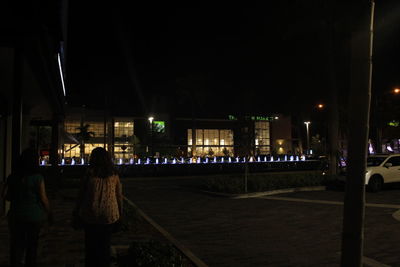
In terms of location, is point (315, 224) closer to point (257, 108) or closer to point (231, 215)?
point (231, 215)

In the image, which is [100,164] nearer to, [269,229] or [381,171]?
[269,229]

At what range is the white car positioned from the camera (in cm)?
1606

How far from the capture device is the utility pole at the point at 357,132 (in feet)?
12.3

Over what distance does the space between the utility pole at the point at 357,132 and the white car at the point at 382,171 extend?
13.2 meters

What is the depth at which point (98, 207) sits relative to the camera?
4.46 metres

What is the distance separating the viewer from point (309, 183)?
1781 centimetres

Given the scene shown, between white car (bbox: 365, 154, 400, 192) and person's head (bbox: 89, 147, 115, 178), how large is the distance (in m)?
13.8

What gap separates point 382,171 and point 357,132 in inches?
553

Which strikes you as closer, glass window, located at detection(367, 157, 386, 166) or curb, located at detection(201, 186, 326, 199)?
curb, located at detection(201, 186, 326, 199)

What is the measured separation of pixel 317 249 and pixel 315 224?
237 cm

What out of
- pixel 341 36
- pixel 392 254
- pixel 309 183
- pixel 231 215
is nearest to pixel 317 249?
pixel 392 254

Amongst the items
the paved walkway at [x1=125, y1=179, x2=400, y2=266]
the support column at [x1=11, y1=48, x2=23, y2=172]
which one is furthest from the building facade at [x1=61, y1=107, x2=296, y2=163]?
the support column at [x1=11, y1=48, x2=23, y2=172]

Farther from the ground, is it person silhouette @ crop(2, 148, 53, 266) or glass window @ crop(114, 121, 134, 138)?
glass window @ crop(114, 121, 134, 138)

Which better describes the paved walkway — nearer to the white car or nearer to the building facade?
the white car
